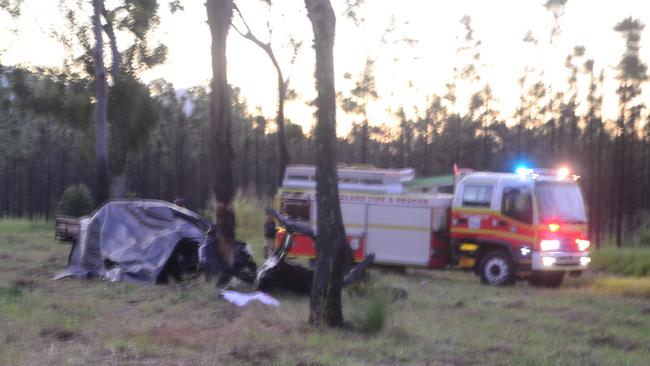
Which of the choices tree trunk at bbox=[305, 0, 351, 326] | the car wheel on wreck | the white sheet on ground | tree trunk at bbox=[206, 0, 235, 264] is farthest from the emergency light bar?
tree trunk at bbox=[305, 0, 351, 326]

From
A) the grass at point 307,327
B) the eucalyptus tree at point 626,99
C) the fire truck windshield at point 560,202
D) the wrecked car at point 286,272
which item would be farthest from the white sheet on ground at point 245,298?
the eucalyptus tree at point 626,99

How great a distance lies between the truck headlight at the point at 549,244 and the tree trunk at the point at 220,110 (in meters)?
6.40

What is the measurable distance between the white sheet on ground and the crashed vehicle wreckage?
1.52 m

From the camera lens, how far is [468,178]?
Result: 1877 cm

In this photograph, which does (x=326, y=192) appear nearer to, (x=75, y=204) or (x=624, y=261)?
(x=624, y=261)

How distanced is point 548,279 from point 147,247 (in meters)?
8.58

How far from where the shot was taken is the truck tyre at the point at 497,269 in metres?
18.1

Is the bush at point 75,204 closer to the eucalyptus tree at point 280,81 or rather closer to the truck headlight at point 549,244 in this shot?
the eucalyptus tree at point 280,81

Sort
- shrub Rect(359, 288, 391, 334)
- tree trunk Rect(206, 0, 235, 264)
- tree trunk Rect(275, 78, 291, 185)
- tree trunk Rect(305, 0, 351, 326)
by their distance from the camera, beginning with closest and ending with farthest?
shrub Rect(359, 288, 391, 334)
tree trunk Rect(305, 0, 351, 326)
tree trunk Rect(206, 0, 235, 264)
tree trunk Rect(275, 78, 291, 185)

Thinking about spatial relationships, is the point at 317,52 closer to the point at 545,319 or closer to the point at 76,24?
the point at 545,319

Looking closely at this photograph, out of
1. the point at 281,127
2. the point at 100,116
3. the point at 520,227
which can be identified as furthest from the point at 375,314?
the point at 100,116

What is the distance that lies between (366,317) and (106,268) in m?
8.03

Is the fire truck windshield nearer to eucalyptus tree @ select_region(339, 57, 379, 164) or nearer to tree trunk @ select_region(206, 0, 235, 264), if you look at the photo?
tree trunk @ select_region(206, 0, 235, 264)

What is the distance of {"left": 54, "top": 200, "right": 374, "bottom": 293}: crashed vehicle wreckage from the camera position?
16.2 metres
